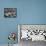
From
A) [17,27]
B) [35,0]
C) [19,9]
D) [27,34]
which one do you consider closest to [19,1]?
[19,9]

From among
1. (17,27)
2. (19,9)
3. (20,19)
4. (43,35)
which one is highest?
(19,9)

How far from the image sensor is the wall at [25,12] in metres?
2.85

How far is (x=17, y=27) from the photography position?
111 inches

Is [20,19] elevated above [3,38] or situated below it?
above

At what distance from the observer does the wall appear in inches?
112

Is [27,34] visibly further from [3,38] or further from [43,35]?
[3,38]

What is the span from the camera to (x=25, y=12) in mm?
2871

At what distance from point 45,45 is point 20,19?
0.82 m

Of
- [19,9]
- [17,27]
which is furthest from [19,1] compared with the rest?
[17,27]

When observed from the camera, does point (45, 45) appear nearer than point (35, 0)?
Yes

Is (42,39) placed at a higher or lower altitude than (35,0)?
lower

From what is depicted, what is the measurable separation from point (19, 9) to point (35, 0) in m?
0.43

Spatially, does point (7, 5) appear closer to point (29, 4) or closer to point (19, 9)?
point (19, 9)

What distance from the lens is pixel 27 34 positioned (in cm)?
273
